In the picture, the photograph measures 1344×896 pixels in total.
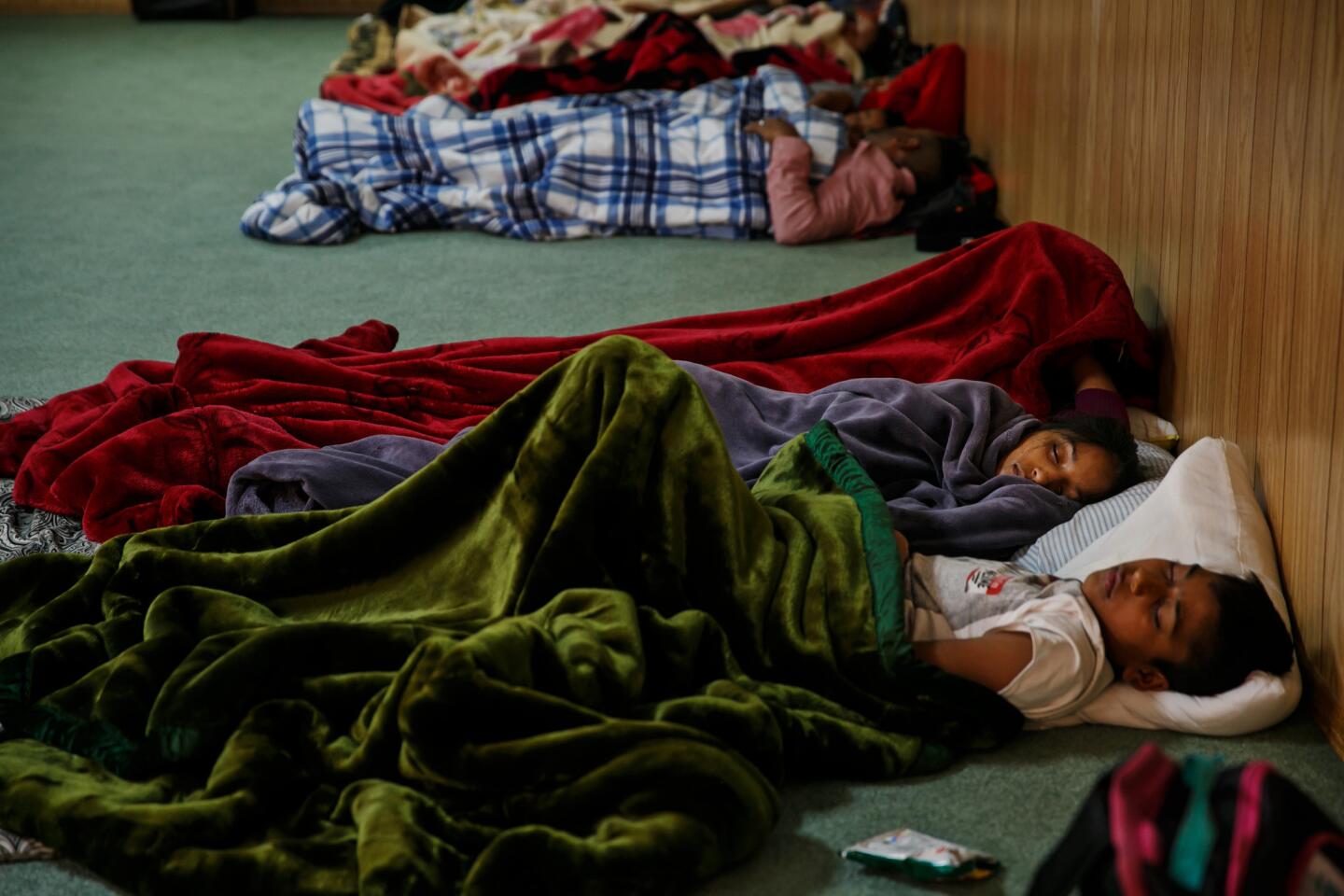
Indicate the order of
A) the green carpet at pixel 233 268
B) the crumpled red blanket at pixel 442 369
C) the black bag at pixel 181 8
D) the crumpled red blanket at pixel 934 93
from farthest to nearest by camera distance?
the black bag at pixel 181 8 < the crumpled red blanket at pixel 934 93 < the green carpet at pixel 233 268 < the crumpled red blanket at pixel 442 369

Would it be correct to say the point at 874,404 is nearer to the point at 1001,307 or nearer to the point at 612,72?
the point at 1001,307

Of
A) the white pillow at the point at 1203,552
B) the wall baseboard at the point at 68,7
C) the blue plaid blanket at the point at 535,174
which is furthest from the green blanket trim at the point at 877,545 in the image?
the wall baseboard at the point at 68,7

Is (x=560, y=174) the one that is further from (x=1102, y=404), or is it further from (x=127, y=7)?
(x=127, y=7)

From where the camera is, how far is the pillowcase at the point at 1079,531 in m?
1.80

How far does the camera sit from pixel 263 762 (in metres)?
1.40

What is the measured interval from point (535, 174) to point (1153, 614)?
2.39 meters

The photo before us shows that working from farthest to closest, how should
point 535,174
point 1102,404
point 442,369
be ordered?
point 535,174 < point 442,369 < point 1102,404

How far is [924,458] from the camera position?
2.03 m

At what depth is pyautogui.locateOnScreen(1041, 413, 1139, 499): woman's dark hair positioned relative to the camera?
1.93 m

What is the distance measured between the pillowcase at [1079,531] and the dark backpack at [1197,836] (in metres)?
0.71

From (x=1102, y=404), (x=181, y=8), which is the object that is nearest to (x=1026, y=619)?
(x=1102, y=404)

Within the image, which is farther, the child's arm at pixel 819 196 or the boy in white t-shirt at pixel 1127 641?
the child's arm at pixel 819 196

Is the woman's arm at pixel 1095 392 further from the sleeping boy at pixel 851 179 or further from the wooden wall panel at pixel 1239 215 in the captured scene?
the sleeping boy at pixel 851 179

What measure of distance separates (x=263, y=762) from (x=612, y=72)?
3.03m
